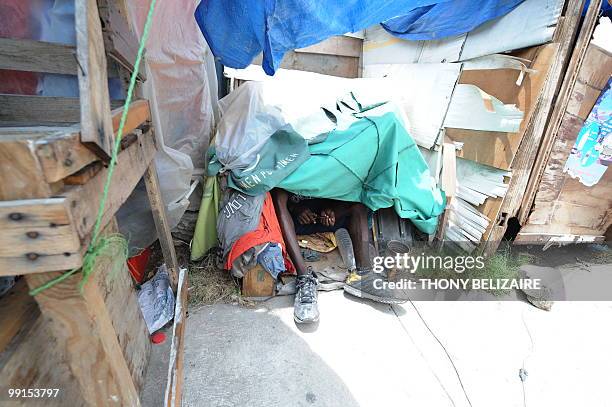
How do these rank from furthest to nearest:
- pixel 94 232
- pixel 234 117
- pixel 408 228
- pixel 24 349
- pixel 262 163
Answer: pixel 408 228 → pixel 234 117 → pixel 262 163 → pixel 24 349 → pixel 94 232

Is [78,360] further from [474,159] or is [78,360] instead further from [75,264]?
[474,159]

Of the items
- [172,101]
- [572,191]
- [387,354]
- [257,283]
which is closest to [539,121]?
[572,191]

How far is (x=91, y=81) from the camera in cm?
84

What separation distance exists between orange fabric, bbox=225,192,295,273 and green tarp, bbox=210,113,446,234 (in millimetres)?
192

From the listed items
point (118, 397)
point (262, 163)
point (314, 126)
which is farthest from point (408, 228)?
point (118, 397)

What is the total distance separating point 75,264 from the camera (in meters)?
0.80

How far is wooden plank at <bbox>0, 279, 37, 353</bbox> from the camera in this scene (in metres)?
1.04

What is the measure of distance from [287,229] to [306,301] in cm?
68

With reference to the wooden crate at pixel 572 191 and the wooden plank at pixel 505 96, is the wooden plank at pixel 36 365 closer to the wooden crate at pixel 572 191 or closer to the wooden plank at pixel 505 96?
the wooden plank at pixel 505 96

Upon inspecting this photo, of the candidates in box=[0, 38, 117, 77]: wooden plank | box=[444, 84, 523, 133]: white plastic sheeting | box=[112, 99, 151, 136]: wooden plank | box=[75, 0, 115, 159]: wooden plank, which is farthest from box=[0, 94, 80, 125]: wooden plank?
box=[444, 84, 523, 133]: white plastic sheeting

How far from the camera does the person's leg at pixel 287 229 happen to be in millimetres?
2562

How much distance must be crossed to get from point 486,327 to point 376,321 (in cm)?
91

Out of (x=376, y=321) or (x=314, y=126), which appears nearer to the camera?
(x=376, y=321)

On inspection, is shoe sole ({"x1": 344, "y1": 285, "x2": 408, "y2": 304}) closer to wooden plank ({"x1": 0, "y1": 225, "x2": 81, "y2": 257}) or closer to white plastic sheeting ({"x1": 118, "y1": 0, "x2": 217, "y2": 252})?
white plastic sheeting ({"x1": 118, "y1": 0, "x2": 217, "y2": 252})
